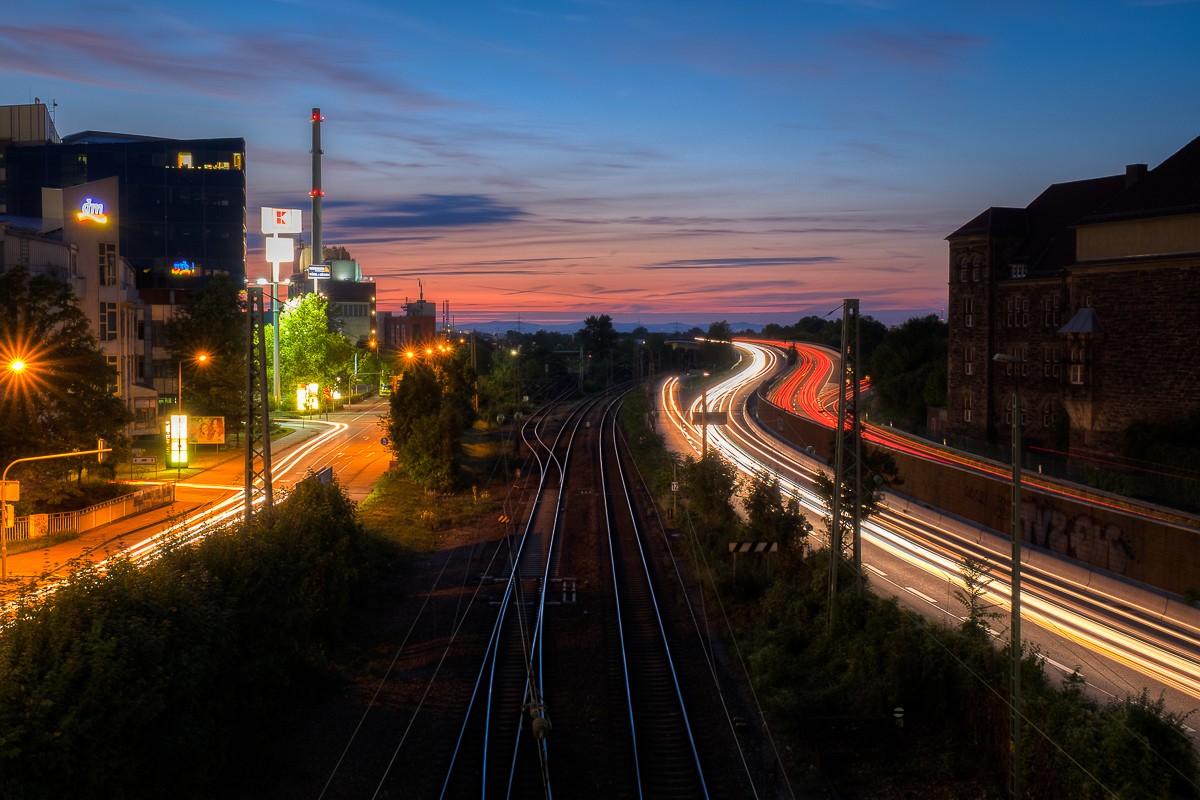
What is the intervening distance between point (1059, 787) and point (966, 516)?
21.4m

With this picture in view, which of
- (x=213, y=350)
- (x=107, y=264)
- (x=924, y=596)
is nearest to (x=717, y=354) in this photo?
(x=213, y=350)

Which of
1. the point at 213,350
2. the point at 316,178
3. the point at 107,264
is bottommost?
the point at 213,350

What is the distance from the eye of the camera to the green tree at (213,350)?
4838 cm

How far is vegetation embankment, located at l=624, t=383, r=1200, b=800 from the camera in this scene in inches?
470

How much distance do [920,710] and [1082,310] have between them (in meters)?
30.5

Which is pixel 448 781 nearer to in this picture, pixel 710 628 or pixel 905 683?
pixel 905 683

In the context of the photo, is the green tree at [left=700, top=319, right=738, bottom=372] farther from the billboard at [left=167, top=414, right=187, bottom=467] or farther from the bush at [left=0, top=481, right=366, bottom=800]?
the bush at [left=0, top=481, right=366, bottom=800]

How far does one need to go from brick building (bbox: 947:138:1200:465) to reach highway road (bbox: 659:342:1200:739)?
10721 millimetres

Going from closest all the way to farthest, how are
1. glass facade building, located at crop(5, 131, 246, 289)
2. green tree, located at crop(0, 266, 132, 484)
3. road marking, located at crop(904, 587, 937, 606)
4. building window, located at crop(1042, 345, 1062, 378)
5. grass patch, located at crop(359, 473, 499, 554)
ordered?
1. road marking, located at crop(904, 587, 937, 606)
2. green tree, located at crop(0, 266, 132, 484)
3. grass patch, located at crop(359, 473, 499, 554)
4. building window, located at crop(1042, 345, 1062, 378)
5. glass facade building, located at crop(5, 131, 246, 289)

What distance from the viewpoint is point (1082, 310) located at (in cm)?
4103

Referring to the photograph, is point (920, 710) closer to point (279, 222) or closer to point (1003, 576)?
point (1003, 576)

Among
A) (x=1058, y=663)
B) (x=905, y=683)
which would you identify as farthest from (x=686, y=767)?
(x=1058, y=663)

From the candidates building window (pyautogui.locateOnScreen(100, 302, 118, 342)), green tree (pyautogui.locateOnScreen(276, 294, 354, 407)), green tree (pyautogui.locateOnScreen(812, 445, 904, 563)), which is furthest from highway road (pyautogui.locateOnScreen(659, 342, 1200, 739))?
green tree (pyautogui.locateOnScreen(276, 294, 354, 407))

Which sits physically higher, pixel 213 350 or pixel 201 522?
pixel 213 350
